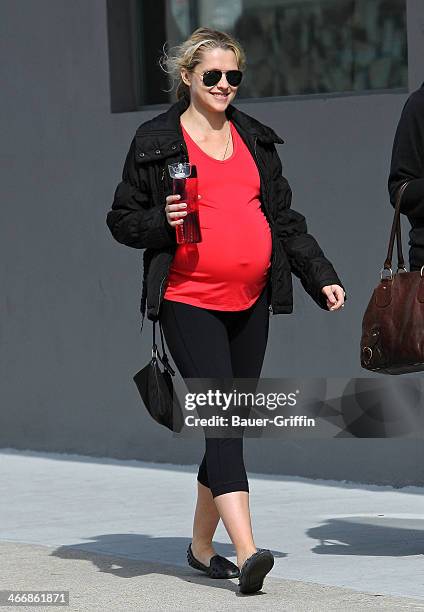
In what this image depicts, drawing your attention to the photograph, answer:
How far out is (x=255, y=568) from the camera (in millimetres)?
5617

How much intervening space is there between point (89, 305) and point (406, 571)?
3.78 m

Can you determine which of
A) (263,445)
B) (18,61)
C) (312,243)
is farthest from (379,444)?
(18,61)

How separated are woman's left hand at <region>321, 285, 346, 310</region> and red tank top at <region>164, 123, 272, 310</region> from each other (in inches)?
9.3

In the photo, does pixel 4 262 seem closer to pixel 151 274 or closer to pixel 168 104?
pixel 168 104

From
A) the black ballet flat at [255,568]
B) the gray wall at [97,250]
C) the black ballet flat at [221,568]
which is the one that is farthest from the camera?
the gray wall at [97,250]

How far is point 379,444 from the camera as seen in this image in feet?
27.0

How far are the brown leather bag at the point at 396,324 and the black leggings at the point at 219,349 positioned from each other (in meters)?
0.39

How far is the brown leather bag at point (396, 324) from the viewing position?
574 centimetres

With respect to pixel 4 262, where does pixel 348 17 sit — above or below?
above

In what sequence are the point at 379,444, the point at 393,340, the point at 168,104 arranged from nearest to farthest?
the point at 393,340 < the point at 379,444 < the point at 168,104

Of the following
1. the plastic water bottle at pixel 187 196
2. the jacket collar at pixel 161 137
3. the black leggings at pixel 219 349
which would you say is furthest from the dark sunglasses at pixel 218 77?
the black leggings at pixel 219 349

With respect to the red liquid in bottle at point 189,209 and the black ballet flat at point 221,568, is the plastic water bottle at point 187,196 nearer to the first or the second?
the red liquid in bottle at point 189,209

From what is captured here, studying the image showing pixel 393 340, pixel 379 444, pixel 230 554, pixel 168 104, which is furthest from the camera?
pixel 168 104

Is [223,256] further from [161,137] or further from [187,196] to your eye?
[161,137]
